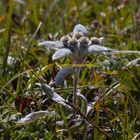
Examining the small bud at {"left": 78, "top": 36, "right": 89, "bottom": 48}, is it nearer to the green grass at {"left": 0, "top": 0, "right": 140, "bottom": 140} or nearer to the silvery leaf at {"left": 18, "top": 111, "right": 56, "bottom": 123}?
the green grass at {"left": 0, "top": 0, "right": 140, "bottom": 140}

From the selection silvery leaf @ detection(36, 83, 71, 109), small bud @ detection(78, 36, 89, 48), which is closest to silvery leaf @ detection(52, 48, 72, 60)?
small bud @ detection(78, 36, 89, 48)

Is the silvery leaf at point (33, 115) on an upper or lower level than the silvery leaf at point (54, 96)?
lower

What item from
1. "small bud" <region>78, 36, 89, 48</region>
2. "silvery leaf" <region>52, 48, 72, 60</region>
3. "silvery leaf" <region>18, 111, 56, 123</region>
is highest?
"small bud" <region>78, 36, 89, 48</region>

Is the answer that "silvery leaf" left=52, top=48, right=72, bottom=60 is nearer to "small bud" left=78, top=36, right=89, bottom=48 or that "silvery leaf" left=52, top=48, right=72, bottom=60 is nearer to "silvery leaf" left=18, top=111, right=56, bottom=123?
"small bud" left=78, top=36, right=89, bottom=48

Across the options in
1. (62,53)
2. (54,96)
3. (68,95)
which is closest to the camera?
(62,53)

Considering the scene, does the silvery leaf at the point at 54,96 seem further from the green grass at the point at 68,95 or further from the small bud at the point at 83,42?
the small bud at the point at 83,42

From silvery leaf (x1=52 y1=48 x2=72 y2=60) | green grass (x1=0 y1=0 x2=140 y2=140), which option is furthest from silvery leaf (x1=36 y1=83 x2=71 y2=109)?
silvery leaf (x1=52 y1=48 x2=72 y2=60)

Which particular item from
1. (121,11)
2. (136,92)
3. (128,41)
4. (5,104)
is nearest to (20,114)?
(5,104)

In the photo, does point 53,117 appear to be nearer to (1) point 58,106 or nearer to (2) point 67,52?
(1) point 58,106

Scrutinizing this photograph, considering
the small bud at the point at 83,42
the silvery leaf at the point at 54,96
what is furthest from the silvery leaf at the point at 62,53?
the silvery leaf at the point at 54,96

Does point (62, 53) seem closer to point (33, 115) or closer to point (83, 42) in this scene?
point (83, 42)

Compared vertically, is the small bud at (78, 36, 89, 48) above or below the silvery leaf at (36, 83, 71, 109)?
above

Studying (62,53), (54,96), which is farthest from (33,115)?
(62,53)
